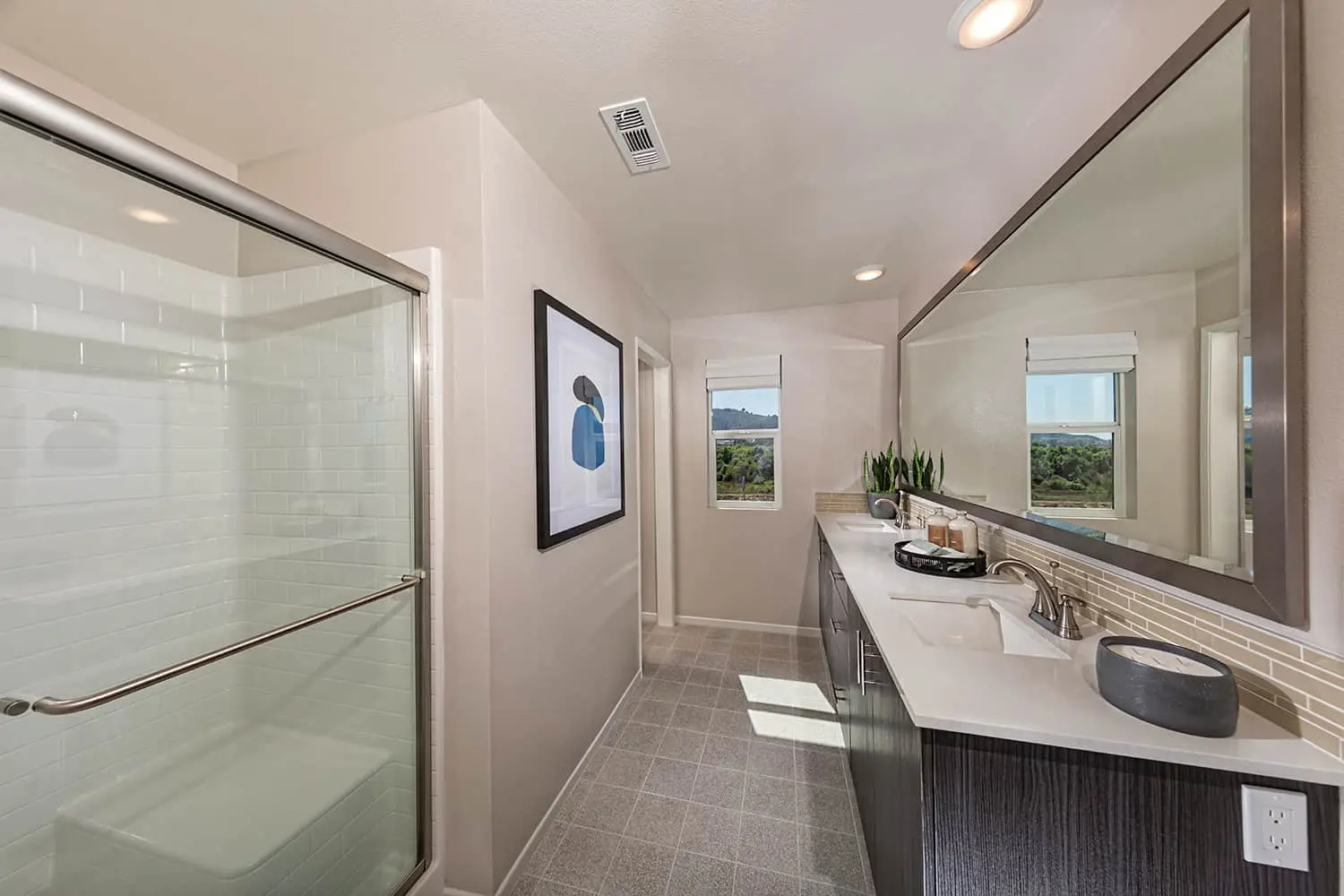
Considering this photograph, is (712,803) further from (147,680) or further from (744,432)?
(744,432)

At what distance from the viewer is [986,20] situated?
1064mm

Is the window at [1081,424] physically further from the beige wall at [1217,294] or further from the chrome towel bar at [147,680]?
the chrome towel bar at [147,680]

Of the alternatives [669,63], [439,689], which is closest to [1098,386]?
[669,63]

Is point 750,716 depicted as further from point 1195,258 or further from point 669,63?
point 669,63

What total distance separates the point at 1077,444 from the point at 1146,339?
325 millimetres

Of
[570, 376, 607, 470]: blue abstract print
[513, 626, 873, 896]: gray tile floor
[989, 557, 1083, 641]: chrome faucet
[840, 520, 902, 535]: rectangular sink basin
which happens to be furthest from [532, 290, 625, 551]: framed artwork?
[989, 557, 1083, 641]: chrome faucet

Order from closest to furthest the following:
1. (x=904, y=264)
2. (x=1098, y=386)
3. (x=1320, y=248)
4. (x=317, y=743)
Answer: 1. (x=1320, y=248)
2. (x=1098, y=386)
3. (x=317, y=743)
4. (x=904, y=264)

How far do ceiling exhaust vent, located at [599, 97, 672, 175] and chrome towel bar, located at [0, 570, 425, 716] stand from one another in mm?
1647

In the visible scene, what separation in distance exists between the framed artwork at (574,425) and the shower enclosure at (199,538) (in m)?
0.40

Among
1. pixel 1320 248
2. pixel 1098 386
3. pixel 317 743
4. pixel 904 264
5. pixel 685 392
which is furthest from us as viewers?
pixel 685 392

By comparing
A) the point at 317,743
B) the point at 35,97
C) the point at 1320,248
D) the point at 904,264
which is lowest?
the point at 317,743

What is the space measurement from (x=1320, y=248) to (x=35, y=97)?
6.54 ft

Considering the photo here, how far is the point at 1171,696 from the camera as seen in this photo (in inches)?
29.6

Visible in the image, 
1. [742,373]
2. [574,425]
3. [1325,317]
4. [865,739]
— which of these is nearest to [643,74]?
[574,425]
